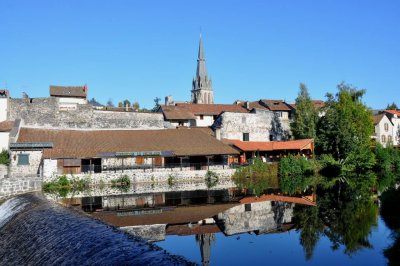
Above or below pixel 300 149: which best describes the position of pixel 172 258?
below

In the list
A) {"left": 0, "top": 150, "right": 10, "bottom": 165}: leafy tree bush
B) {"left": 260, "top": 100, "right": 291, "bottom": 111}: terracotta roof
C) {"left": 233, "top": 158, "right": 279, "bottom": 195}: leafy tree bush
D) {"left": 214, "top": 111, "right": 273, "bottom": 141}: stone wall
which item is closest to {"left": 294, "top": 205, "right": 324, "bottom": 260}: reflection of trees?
{"left": 233, "top": 158, "right": 279, "bottom": 195}: leafy tree bush

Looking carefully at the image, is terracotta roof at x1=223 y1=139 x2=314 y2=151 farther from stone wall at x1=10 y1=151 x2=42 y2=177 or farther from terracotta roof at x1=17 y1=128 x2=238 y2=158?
stone wall at x1=10 y1=151 x2=42 y2=177

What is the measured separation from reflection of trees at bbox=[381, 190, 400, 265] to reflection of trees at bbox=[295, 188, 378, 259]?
1090 mm

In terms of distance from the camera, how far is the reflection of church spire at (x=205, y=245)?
15.0 metres

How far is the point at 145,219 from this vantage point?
70.2 feet

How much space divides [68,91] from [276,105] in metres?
34.0

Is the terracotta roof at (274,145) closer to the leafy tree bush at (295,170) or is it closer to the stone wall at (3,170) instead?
the leafy tree bush at (295,170)

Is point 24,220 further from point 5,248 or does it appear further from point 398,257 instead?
point 398,257

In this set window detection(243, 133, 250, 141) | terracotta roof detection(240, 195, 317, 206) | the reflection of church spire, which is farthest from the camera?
window detection(243, 133, 250, 141)

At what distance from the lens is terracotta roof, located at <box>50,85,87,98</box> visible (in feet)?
185

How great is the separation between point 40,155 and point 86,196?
10.5 metres

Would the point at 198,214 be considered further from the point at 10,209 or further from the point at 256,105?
the point at 256,105

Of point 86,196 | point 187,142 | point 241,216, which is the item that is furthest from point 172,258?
point 187,142

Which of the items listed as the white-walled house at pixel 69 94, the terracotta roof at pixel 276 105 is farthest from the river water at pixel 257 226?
the terracotta roof at pixel 276 105
